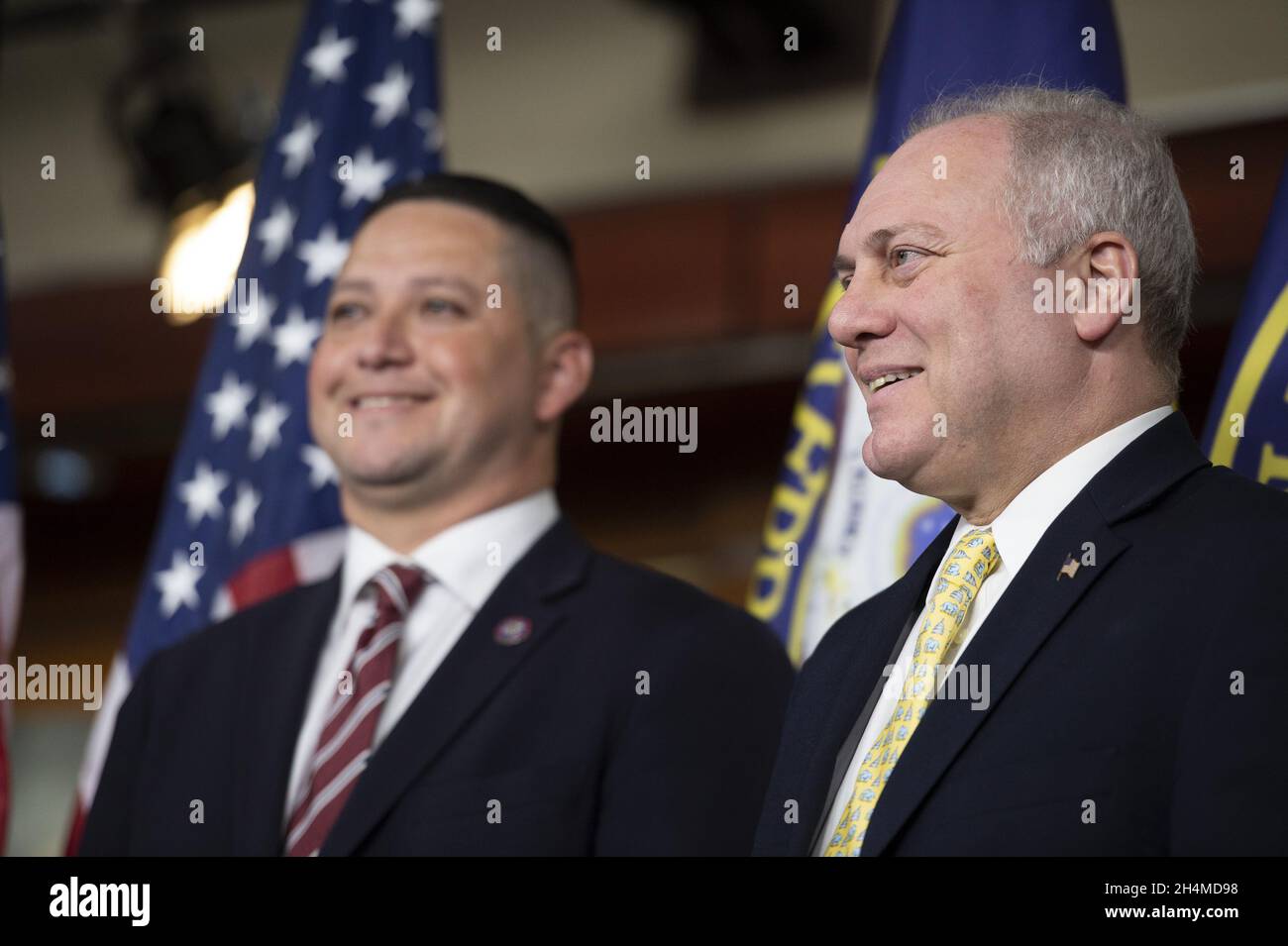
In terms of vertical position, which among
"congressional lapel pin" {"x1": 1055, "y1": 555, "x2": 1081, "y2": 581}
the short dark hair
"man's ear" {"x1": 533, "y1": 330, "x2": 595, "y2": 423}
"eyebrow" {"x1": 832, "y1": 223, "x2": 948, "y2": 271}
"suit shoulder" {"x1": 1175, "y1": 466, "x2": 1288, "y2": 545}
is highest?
the short dark hair

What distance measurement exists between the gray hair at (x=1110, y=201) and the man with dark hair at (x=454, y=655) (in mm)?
765

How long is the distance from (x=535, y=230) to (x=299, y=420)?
0.74 m

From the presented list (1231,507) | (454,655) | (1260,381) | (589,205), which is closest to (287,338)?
(454,655)

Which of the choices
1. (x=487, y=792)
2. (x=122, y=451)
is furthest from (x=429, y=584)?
(x=122, y=451)

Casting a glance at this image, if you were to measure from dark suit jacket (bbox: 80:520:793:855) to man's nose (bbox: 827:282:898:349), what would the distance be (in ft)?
1.92

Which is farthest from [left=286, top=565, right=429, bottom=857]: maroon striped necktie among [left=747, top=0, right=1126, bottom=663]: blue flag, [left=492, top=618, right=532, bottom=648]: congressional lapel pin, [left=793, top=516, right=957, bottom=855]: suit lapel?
[left=793, top=516, right=957, bottom=855]: suit lapel

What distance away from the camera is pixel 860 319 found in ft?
6.33

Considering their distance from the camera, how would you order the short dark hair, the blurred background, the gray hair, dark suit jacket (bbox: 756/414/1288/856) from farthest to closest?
the blurred background
the short dark hair
the gray hair
dark suit jacket (bbox: 756/414/1288/856)

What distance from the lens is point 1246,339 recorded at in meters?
2.30

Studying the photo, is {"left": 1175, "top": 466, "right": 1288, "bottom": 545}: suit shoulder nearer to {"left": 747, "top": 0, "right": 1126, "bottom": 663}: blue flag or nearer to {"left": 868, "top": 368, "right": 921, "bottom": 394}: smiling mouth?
{"left": 868, "top": 368, "right": 921, "bottom": 394}: smiling mouth

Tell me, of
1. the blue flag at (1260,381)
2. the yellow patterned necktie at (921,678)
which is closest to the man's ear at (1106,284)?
the yellow patterned necktie at (921,678)

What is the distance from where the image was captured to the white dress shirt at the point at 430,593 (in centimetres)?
243

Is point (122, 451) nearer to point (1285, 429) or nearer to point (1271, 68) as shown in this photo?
point (1271, 68)

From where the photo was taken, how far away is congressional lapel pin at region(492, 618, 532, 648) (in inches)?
94.1
